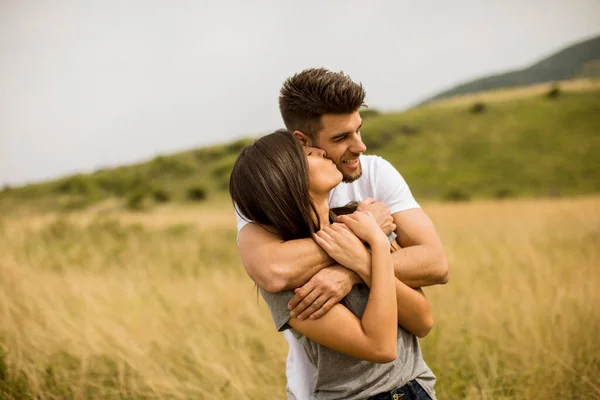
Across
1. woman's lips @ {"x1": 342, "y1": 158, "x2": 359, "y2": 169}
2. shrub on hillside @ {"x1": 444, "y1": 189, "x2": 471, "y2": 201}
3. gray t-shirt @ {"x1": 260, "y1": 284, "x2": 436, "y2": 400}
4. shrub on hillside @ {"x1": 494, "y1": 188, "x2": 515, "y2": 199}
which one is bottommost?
shrub on hillside @ {"x1": 494, "y1": 188, "x2": 515, "y2": 199}

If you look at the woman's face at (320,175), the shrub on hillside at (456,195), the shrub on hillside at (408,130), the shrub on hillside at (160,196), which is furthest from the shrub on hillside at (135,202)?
the shrub on hillside at (408,130)

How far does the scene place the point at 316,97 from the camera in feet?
8.09

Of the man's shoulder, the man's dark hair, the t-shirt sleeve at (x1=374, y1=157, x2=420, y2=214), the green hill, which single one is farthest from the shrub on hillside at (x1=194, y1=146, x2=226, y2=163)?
the t-shirt sleeve at (x1=374, y1=157, x2=420, y2=214)

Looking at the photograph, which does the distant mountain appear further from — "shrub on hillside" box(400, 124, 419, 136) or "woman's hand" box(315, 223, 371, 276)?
"woman's hand" box(315, 223, 371, 276)

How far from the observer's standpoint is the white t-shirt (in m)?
2.16

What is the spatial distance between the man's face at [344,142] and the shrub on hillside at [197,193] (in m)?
31.5

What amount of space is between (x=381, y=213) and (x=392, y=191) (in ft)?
0.80

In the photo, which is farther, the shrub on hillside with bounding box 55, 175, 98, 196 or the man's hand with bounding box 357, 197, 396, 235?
the shrub on hillside with bounding box 55, 175, 98, 196

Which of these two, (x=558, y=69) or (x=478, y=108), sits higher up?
(x=558, y=69)

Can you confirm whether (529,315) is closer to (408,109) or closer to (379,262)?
(379,262)

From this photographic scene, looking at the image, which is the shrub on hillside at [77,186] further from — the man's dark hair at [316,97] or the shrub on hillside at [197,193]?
the man's dark hair at [316,97]

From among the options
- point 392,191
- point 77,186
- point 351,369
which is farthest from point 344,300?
point 77,186

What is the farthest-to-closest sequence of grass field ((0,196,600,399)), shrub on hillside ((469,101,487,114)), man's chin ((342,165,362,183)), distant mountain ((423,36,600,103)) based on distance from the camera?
distant mountain ((423,36,600,103))
shrub on hillside ((469,101,487,114))
grass field ((0,196,600,399))
man's chin ((342,165,362,183))

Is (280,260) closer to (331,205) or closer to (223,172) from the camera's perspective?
(331,205)
